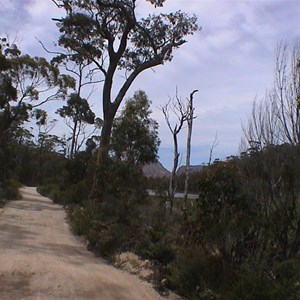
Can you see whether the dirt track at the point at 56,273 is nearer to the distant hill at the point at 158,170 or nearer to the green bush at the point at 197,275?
the green bush at the point at 197,275

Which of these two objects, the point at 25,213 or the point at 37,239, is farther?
the point at 25,213

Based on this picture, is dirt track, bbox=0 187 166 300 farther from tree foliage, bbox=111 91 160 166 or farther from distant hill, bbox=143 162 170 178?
distant hill, bbox=143 162 170 178

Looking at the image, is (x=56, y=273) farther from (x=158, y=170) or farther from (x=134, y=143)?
(x=158, y=170)

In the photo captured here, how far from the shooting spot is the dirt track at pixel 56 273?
25.9 feet

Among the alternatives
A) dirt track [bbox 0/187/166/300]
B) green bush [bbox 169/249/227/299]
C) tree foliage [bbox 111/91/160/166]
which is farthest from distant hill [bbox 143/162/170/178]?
green bush [bbox 169/249/227/299]

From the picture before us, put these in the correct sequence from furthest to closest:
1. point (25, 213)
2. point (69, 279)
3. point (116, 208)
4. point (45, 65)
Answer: point (45, 65), point (25, 213), point (116, 208), point (69, 279)

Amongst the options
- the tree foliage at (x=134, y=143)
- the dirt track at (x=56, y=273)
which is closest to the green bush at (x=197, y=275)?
the dirt track at (x=56, y=273)

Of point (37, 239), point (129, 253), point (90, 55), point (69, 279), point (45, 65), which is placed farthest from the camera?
point (45, 65)

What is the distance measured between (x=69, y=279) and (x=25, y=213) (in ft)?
41.3

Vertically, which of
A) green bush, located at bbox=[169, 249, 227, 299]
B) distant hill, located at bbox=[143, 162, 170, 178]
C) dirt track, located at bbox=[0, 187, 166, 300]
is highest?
distant hill, located at bbox=[143, 162, 170, 178]

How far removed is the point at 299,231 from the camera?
26.0 ft

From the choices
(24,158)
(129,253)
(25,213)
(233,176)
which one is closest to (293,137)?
(233,176)

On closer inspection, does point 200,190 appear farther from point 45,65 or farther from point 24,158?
point 24,158

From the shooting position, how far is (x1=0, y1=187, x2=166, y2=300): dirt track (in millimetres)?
7898
